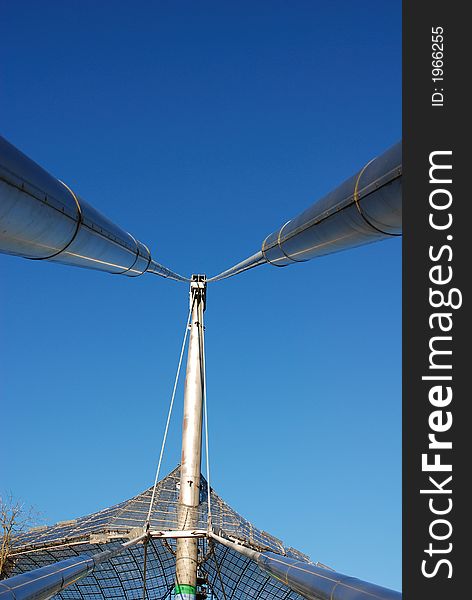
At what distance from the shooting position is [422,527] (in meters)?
5.72

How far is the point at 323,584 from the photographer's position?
28.1 feet

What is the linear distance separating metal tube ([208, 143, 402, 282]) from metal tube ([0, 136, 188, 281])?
394cm

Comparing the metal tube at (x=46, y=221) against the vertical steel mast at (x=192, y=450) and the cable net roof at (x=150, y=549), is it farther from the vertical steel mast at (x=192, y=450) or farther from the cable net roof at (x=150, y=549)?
the vertical steel mast at (x=192, y=450)

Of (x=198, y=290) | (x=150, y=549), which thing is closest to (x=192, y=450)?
(x=150, y=549)

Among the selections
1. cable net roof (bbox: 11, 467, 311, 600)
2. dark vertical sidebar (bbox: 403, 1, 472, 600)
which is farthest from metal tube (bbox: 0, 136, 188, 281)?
cable net roof (bbox: 11, 467, 311, 600)

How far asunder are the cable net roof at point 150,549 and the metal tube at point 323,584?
13.8 m

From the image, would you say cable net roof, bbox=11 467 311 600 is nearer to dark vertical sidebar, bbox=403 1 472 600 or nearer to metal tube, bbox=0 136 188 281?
metal tube, bbox=0 136 188 281

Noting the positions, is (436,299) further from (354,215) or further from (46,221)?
(46,221)

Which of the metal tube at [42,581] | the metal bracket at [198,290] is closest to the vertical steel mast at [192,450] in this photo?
the metal bracket at [198,290]

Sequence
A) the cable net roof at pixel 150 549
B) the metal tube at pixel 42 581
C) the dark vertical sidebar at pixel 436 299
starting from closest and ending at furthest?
the dark vertical sidebar at pixel 436 299 < the metal tube at pixel 42 581 < the cable net roof at pixel 150 549

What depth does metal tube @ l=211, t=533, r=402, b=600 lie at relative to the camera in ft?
22.7

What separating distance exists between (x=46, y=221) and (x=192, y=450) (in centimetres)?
2620

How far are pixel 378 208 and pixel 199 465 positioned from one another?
87.0 ft

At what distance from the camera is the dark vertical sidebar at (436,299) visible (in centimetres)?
564
